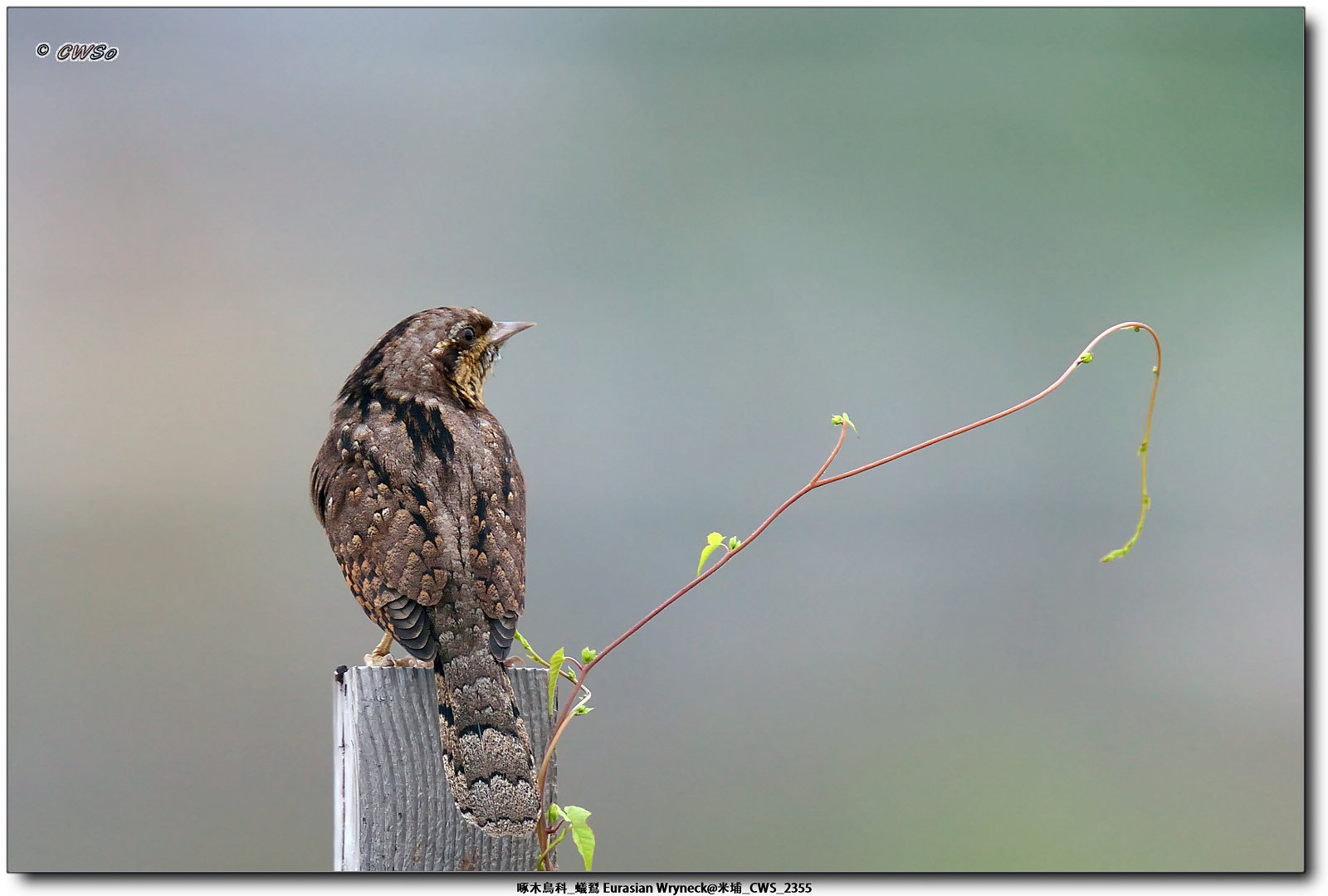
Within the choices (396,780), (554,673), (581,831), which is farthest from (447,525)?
(581,831)

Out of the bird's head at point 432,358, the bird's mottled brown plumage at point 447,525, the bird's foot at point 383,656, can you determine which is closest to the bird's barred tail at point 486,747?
the bird's mottled brown plumage at point 447,525

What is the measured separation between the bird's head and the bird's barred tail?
58 centimetres

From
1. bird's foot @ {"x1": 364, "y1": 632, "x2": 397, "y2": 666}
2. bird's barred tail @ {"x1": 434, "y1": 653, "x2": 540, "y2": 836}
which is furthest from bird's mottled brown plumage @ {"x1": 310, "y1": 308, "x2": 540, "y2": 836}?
bird's foot @ {"x1": 364, "y1": 632, "x2": 397, "y2": 666}

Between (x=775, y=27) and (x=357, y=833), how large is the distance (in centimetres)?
239

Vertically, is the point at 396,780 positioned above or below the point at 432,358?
below

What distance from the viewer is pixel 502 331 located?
2.28 metres

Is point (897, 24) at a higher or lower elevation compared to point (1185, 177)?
higher

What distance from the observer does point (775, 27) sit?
3152 mm

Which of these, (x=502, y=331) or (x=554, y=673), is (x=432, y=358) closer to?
(x=502, y=331)

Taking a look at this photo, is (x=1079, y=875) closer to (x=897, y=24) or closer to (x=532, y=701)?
(x=532, y=701)

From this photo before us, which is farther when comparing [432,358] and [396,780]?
[432,358]

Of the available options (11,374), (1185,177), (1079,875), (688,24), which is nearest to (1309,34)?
(1185,177)

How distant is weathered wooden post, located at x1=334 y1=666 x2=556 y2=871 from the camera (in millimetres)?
1812

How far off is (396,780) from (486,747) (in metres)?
0.21
